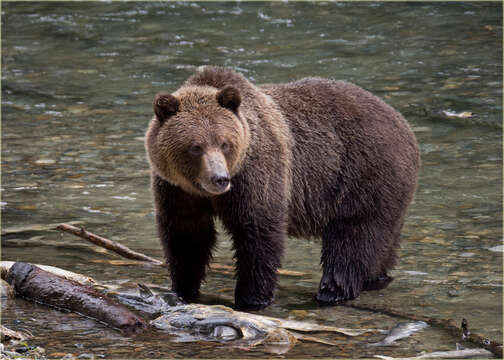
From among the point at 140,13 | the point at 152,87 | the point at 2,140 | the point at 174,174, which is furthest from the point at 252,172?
the point at 140,13

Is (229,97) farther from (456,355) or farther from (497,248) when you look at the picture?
(497,248)

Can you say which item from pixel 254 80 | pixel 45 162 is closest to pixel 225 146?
pixel 45 162

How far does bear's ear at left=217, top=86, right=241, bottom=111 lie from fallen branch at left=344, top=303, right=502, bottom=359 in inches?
78.3

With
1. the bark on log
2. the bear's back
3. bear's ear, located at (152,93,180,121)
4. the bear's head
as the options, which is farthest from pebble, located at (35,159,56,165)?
bear's ear, located at (152,93,180,121)

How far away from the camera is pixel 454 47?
17.7 metres

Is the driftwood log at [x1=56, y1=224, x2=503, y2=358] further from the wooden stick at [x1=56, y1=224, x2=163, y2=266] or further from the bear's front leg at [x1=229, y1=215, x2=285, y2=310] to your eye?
the bear's front leg at [x1=229, y1=215, x2=285, y2=310]

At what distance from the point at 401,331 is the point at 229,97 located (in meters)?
2.12

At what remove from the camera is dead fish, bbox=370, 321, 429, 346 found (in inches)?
237

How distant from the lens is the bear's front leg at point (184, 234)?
6.80 meters

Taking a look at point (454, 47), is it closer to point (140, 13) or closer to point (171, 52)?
point (171, 52)

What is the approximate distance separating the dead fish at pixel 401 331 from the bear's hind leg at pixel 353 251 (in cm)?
107

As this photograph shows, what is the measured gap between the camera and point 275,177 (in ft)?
22.7

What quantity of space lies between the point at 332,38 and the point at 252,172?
12.7 m

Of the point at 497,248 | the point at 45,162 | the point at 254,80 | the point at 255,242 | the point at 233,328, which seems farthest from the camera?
the point at 254,80
